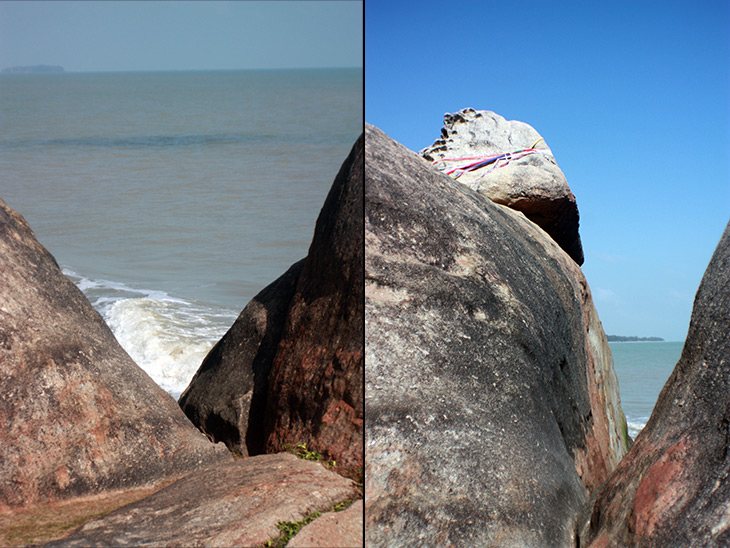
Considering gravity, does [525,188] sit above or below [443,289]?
above

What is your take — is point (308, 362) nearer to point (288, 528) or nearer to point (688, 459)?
point (288, 528)

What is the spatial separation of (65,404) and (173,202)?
16.5 meters

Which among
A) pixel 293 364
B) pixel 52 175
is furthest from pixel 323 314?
pixel 52 175

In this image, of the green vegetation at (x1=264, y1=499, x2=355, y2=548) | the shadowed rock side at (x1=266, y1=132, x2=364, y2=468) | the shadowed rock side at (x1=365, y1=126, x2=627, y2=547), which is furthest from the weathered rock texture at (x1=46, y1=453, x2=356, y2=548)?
the shadowed rock side at (x1=365, y1=126, x2=627, y2=547)

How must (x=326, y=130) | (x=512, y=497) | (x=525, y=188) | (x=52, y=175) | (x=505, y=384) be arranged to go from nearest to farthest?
(x=512, y=497), (x=505, y=384), (x=525, y=188), (x=52, y=175), (x=326, y=130)

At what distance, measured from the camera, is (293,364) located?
3484 mm

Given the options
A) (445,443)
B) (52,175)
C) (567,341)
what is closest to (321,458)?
(445,443)

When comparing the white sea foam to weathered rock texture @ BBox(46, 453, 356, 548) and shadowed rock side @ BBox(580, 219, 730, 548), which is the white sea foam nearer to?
weathered rock texture @ BBox(46, 453, 356, 548)

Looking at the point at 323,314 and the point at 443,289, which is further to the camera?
the point at 323,314

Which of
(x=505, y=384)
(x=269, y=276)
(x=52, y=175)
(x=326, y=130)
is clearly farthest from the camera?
(x=326, y=130)

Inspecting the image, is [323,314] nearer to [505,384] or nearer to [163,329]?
[505,384]

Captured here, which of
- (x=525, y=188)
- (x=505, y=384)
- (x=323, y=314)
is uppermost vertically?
(x=525, y=188)

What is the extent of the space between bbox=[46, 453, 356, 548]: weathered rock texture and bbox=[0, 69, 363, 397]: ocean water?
133 cm

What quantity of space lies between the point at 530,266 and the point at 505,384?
80 cm
